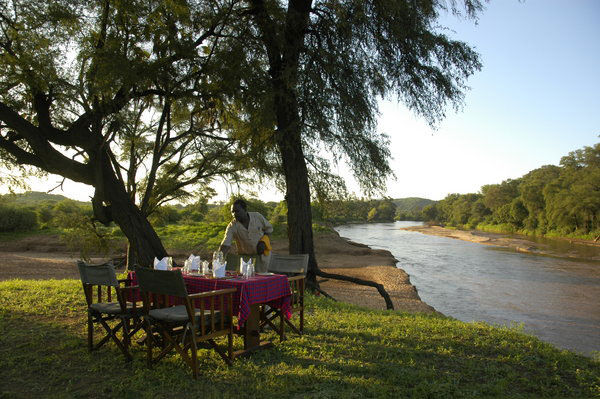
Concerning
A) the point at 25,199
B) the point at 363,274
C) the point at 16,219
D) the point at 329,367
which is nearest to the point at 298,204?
the point at 329,367

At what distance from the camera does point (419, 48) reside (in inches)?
368

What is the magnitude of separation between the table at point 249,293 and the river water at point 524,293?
553 centimetres

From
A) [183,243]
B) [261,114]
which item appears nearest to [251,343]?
[261,114]

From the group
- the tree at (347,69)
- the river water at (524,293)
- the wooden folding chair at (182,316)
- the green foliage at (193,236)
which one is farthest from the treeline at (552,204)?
the wooden folding chair at (182,316)

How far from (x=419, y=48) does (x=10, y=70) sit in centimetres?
822

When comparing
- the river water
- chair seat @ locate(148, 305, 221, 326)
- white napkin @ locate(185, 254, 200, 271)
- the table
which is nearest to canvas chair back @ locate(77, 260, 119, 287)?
chair seat @ locate(148, 305, 221, 326)

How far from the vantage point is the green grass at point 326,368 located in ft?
12.3

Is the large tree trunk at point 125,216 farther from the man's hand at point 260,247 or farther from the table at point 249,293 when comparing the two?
the table at point 249,293

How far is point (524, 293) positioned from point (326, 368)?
14.9m

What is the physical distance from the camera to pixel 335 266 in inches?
898

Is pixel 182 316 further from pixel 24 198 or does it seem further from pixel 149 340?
Result: pixel 24 198

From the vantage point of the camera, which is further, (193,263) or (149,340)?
(193,263)

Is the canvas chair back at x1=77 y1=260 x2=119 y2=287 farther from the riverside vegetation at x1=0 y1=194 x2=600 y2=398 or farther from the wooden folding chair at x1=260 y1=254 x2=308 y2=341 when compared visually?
the wooden folding chair at x1=260 y1=254 x2=308 y2=341

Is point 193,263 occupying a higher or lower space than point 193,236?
higher
